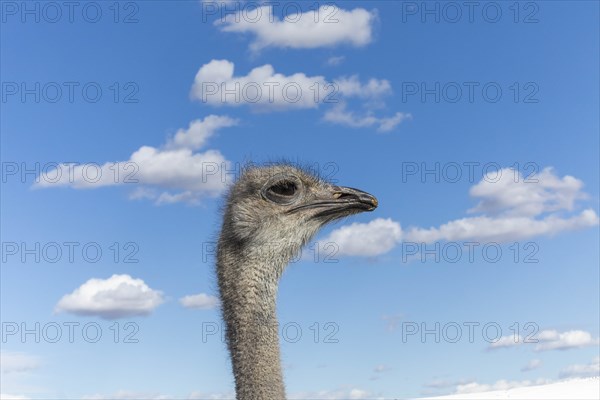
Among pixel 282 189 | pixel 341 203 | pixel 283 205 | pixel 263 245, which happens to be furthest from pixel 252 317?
pixel 341 203

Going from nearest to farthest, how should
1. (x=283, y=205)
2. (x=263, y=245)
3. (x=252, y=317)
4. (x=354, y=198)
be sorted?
(x=252, y=317) < (x=263, y=245) < (x=283, y=205) < (x=354, y=198)

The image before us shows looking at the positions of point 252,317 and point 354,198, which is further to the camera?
point 354,198

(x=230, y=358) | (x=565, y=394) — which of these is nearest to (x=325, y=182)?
(x=230, y=358)

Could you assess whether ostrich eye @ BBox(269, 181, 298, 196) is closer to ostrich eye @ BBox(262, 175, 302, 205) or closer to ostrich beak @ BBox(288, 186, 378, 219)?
ostrich eye @ BBox(262, 175, 302, 205)

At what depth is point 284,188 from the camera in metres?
7.12

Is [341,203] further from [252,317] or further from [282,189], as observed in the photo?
[252,317]

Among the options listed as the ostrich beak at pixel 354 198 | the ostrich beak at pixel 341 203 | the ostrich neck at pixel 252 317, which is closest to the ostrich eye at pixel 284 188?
the ostrich beak at pixel 341 203

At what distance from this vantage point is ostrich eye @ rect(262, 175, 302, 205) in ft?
23.0

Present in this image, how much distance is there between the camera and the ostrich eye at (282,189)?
Answer: 7023 millimetres

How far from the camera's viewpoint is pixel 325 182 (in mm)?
7418

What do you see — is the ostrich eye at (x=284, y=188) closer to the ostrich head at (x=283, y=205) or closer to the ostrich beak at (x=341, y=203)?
the ostrich head at (x=283, y=205)

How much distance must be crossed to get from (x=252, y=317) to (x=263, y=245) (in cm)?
65

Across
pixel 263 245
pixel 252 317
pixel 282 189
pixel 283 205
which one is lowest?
pixel 252 317

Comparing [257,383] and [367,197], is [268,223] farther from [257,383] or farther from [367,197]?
[257,383]
